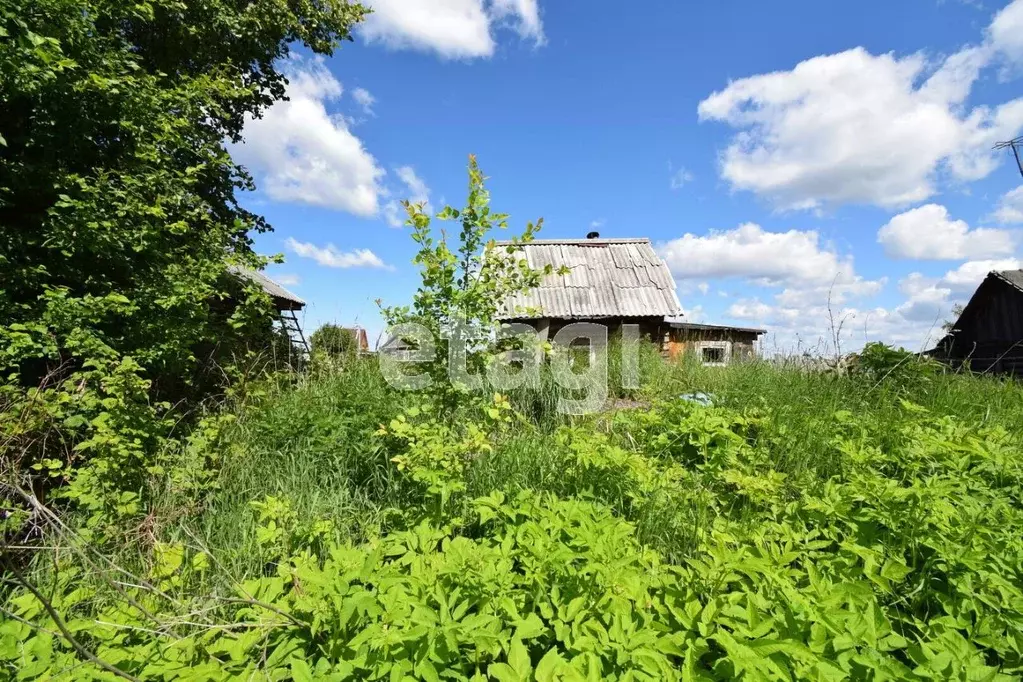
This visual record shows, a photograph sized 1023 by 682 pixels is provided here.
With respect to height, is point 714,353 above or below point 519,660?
above

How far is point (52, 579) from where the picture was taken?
2447 mm

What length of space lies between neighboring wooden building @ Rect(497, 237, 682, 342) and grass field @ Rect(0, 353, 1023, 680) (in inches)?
285

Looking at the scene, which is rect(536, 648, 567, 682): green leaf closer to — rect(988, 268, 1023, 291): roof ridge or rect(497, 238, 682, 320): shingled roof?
rect(497, 238, 682, 320): shingled roof

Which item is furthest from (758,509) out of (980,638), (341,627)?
(341,627)

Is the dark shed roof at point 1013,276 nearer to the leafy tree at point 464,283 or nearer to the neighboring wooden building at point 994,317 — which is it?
the neighboring wooden building at point 994,317

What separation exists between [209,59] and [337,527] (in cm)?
722

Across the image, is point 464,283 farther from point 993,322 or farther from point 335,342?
point 993,322

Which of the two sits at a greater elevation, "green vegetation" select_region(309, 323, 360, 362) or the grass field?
"green vegetation" select_region(309, 323, 360, 362)

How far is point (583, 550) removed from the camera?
77.1 inches

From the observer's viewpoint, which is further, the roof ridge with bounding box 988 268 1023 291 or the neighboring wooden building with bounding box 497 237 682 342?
the roof ridge with bounding box 988 268 1023 291

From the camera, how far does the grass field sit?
141 cm

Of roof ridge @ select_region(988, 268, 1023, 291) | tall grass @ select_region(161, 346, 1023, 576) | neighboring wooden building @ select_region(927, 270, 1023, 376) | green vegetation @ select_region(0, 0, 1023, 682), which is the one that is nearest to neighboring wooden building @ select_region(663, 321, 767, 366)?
green vegetation @ select_region(0, 0, 1023, 682)

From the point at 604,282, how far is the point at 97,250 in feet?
35.6

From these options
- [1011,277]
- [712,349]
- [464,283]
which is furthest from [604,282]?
[1011,277]
